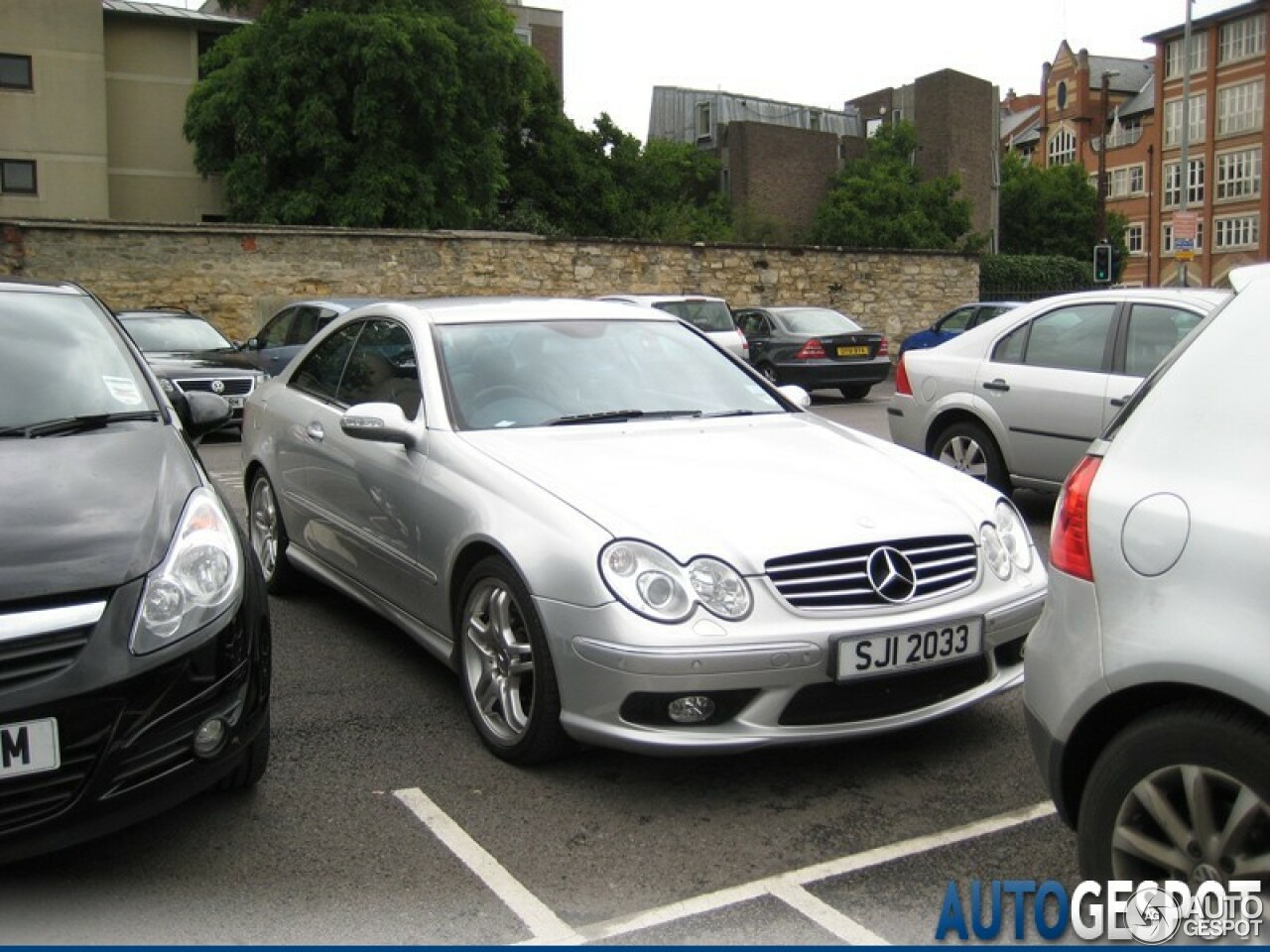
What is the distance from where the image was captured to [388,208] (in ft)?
102

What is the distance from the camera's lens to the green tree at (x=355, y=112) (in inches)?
1181

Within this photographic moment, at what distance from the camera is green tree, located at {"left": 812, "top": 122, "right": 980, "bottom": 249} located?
58.0m

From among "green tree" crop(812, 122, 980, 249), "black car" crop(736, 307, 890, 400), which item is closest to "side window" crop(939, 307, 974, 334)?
"black car" crop(736, 307, 890, 400)

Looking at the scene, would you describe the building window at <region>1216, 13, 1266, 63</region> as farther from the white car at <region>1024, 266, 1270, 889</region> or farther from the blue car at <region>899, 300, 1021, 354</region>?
the white car at <region>1024, 266, 1270, 889</region>

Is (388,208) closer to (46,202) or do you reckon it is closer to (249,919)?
(46,202)

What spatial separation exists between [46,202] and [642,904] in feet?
127

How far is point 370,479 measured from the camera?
5.11 meters

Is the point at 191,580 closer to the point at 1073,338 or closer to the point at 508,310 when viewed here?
the point at 508,310

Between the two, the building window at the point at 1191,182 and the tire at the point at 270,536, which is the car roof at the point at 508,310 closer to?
the tire at the point at 270,536

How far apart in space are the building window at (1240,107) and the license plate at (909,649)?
71.5 m

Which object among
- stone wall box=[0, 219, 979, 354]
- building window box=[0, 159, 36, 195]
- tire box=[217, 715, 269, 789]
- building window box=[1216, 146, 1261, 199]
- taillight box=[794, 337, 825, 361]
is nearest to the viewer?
tire box=[217, 715, 269, 789]

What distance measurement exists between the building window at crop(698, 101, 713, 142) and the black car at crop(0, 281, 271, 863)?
2608 inches

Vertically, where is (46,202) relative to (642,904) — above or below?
above

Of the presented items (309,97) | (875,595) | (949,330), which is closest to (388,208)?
(309,97)
